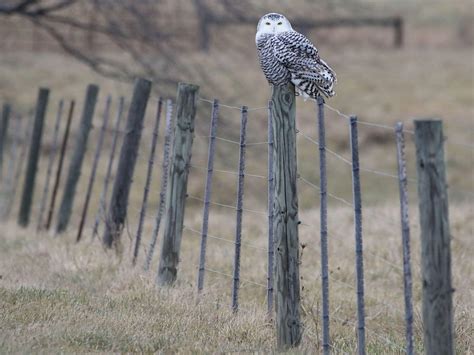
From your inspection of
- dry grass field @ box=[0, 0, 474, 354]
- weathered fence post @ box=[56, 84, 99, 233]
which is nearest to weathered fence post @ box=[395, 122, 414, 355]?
dry grass field @ box=[0, 0, 474, 354]

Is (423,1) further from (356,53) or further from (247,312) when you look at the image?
(247,312)

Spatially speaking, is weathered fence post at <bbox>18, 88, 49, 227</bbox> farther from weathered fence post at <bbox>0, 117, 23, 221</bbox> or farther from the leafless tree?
the leafless tree

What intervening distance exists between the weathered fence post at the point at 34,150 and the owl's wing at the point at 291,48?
5.29 meters

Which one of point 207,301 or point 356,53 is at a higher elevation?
point 356,53

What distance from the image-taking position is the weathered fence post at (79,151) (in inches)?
417

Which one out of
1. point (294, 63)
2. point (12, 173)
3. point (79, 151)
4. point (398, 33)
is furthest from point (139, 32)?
point (398, 33)

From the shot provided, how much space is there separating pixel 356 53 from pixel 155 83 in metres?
20.4

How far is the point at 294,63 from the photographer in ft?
21.8

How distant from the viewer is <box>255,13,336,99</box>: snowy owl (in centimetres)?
664

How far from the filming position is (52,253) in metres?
8.88

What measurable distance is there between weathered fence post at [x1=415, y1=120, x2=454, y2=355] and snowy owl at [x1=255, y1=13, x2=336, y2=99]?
2063mm

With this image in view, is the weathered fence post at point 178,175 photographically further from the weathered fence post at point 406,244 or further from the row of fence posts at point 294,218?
the weathered fence post at point 406,244

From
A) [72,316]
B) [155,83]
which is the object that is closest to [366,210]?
[155,83]

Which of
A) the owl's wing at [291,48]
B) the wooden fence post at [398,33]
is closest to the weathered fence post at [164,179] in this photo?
the owl's wing at [291,48]
